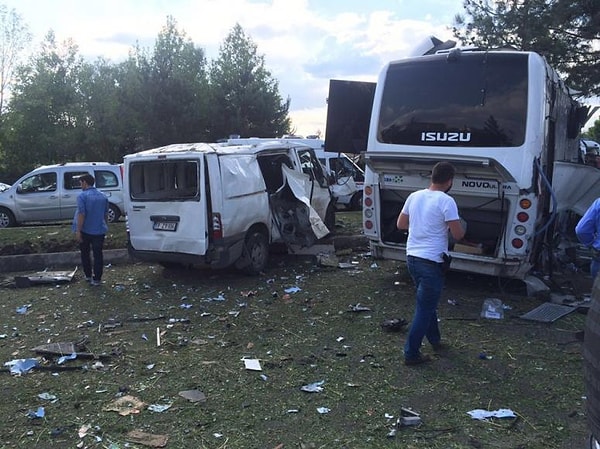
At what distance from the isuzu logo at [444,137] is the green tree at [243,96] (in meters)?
27.1

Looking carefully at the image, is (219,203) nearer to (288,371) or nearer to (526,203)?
(288,371)

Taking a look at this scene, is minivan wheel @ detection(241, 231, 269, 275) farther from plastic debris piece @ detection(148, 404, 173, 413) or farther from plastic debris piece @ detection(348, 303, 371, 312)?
plastic debris piece @ detection(148, 404, 173, 413)

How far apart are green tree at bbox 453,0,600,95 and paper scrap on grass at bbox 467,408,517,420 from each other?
11544 millimetres

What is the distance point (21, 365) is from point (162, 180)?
4.80m

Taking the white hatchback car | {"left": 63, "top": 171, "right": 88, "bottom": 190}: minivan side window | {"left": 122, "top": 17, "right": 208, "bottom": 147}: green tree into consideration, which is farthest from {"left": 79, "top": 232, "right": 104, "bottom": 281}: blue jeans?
{"left": 122, "top": 17, "right": 208, "bottom": 147}: green tree

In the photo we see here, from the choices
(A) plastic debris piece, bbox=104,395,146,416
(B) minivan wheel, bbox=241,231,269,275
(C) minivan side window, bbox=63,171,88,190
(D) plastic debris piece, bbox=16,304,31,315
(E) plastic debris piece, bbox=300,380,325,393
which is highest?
(C) minivan side window, bbox=63,171,88,190

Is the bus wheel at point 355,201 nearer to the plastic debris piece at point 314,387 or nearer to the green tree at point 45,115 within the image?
the plastic debris piece at point 314,387

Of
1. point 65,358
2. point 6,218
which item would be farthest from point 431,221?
point 6,218

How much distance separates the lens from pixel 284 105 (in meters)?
37.1

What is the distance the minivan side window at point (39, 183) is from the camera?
16.5m

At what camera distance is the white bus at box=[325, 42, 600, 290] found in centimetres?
688

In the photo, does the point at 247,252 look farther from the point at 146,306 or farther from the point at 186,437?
the point at 186,437

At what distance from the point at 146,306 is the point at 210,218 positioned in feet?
5.23

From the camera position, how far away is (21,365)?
5.50 metres
